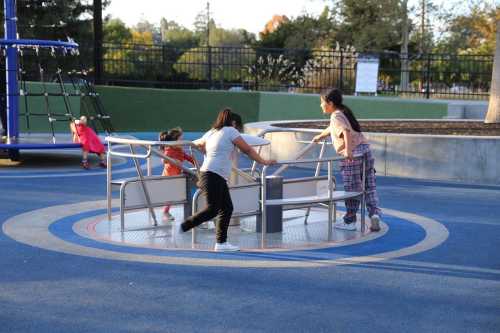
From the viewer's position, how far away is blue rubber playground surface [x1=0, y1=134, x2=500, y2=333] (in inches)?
222

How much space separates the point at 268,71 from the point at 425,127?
41.6ft

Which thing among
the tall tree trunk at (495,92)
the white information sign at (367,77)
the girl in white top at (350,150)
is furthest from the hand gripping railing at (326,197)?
the white information sign at (367,77)

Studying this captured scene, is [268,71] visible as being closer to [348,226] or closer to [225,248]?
[348,226]

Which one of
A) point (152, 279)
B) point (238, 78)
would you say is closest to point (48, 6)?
point (238, 78)

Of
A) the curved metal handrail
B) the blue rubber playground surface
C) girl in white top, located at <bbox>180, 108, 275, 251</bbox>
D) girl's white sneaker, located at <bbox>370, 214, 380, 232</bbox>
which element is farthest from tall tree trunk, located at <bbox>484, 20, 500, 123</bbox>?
girl in white top, located at <bbox>180, 108, 275, 251</bbox>

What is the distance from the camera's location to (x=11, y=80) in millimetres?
15281

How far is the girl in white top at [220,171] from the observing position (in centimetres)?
766

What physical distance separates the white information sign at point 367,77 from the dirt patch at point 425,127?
18.9ft

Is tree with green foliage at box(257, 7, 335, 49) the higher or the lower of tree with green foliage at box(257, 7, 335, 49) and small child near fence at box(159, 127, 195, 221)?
the higher

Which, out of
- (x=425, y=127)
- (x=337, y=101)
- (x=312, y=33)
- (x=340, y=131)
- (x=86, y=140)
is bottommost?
(x=86, y=140)

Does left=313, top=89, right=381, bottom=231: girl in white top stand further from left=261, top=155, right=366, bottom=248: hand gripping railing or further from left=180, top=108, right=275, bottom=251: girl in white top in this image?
left=180, top=108, right=275, bottom=251: girl in white top

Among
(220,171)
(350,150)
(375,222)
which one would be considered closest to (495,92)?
(375,222)

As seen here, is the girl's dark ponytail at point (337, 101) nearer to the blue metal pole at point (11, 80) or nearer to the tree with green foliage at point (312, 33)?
the blue metal pole at point (11, 80)

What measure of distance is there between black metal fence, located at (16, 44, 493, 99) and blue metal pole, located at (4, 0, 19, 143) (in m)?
10.4
